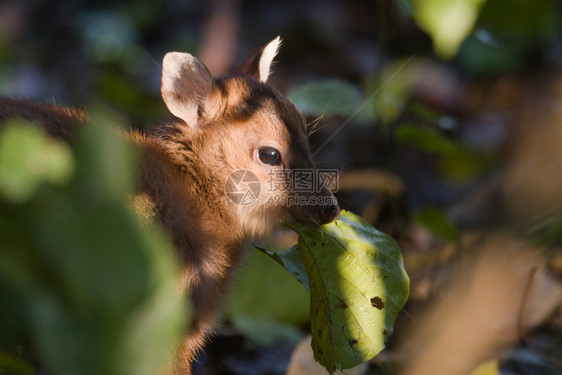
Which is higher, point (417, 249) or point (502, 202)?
point (502, 202)

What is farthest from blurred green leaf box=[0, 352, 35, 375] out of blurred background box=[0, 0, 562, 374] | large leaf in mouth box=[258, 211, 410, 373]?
blurred background box=[0, 0, 562, 374]

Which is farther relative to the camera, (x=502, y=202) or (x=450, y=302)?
(x=502, y=202)

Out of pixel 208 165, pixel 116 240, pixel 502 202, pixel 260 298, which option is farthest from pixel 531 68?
pixel 116 240

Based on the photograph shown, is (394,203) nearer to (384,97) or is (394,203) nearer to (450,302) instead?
(384,97)

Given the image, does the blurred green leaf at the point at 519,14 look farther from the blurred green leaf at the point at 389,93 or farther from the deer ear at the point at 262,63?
the deer ear at the point at 262,63

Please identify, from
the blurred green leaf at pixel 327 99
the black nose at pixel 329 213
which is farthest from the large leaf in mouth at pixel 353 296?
the blurred green leaf at pixel 327 99

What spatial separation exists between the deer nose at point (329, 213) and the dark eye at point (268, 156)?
0.32m

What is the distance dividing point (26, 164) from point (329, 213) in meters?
1.47

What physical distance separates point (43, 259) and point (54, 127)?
4.13 feet

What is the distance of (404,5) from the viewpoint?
2234 mm

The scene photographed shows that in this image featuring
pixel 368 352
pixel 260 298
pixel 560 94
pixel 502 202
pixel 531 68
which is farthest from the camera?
pixel 531 68

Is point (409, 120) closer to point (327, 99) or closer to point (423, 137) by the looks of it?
point (423, 137)

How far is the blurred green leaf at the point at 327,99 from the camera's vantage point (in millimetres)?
2893

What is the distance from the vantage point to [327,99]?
295cm
